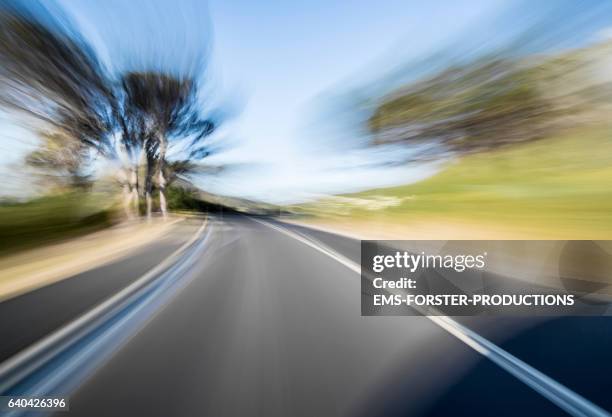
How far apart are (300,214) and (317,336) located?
33818mm

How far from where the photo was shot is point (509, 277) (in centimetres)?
671

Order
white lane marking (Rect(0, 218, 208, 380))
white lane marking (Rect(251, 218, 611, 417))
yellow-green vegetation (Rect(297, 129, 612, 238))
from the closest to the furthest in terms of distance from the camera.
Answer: white lane marking (Rect(251, 218, 611, 417)) → white lane marking (Rect(0, 218, 208, 380)) → yellow-green vegetation (Rect(297, 129, 612, 238))

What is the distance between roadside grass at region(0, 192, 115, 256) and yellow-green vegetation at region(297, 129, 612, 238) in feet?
38.3

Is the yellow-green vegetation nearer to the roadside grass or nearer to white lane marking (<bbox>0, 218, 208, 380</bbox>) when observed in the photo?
white lane marking (<bbox>0, 218, 208, 380</bbox>)

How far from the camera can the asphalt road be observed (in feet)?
8.75

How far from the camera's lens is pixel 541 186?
905cm

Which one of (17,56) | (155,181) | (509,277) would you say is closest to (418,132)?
(509,277)

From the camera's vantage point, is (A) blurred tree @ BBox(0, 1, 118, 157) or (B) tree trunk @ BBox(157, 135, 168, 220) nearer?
(A) blurred tree @ BBox(0, 1, 118, 157)

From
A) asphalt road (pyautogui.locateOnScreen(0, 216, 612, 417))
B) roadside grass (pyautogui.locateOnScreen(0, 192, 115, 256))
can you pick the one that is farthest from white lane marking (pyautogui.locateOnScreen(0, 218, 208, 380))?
roadside grass (pyautogui.locateOnScreen(0, 192, 115, 256))

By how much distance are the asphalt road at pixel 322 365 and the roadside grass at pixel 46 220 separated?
703 cm

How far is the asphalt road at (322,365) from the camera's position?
8.75 ft

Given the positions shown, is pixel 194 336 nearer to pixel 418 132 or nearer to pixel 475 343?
pixel 475 343

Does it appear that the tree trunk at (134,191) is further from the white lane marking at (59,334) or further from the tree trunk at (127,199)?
the white lane marking at (59,334)

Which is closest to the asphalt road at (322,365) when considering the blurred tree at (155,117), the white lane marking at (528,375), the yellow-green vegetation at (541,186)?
the white lane marking at (528,375)
